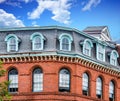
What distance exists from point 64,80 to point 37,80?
8.46 feet

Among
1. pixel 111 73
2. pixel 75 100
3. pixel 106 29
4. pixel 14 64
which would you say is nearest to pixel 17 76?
pixel 14 64

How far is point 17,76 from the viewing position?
53.2 metres

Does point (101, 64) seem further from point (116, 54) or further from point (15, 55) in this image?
point (15, 55)

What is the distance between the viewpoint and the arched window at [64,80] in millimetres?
52500

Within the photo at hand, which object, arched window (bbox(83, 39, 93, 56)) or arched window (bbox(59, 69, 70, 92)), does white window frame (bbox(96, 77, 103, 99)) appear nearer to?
arched window (bbox(83, 39, 93, 56))

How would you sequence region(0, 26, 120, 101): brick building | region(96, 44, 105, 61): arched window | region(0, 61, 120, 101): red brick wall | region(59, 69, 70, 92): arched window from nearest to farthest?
region(0, 61, 120, 101): red brick wall < region(0, 26, 120, 101): brick building < region(59, 69, 70, 92): arched window < region(96, 44, 105, 61): arched window

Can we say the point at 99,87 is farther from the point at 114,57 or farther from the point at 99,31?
the point at 99,31

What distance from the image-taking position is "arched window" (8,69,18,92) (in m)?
53.1

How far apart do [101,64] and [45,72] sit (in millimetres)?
7142

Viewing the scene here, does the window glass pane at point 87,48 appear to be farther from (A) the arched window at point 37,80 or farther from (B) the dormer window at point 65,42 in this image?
(A) the arched window at point 37,80

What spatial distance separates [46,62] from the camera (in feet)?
172

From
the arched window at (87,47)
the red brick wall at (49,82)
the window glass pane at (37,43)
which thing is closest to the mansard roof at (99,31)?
the arched window at (87,47)

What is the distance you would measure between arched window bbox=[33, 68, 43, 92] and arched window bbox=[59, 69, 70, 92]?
1.84 meters

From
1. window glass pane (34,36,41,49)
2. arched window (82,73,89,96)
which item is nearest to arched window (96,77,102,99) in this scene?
arched window (82,73,89,96)
